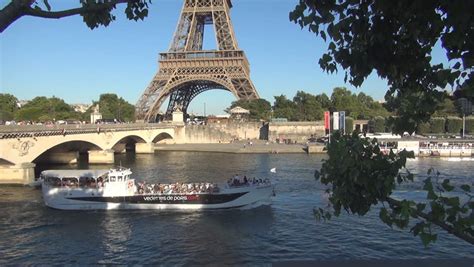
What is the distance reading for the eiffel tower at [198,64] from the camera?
298 feet

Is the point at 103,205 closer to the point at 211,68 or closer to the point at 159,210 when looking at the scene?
the point at 159,210

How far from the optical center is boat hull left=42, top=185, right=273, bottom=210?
2978 cm

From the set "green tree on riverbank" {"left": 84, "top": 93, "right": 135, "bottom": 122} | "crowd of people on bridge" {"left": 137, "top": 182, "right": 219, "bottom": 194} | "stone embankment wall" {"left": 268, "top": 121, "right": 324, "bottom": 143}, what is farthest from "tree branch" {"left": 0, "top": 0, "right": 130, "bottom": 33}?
"green tree on riverbank" {"left": 84, "top": 93, "right": 135, "bottom": 122}

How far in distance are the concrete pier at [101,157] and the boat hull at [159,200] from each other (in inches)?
1107

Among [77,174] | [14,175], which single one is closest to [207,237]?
[77,174]

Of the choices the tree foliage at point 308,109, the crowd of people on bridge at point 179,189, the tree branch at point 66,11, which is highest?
the tree foliage at point 308,109

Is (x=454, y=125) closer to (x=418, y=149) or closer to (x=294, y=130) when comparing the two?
(x=294, y=130)

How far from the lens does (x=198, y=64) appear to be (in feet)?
307

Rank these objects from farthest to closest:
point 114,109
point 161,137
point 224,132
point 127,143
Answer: point 114,109
point 224,132
point 161,137
point 127,143

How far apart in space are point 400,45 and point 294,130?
89998 millimetres

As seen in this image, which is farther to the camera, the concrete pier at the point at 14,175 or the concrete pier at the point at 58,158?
the concrete pier at the point at 58,158

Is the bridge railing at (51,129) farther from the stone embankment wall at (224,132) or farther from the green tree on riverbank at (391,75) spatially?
the green tree on riverbank at (391,75)

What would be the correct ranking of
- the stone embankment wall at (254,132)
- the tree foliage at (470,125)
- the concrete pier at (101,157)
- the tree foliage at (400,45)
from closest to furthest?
the tree foliage at (400,45)
the concrete pier at (101,157)
the tree foliage at (470,125)
the stone embankment wall at (254,132)

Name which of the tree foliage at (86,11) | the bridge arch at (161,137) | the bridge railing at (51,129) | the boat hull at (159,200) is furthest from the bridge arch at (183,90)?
the tree foliage at (86,11)
